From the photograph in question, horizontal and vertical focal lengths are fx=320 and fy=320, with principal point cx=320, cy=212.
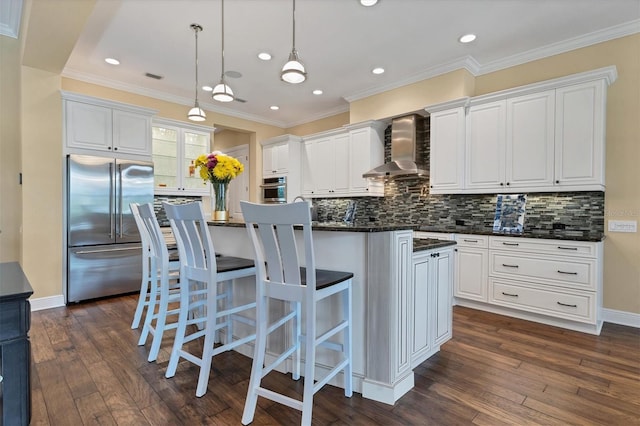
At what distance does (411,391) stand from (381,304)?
0.63 m

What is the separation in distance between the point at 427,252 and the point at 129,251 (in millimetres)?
3909

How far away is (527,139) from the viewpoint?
11.9ft

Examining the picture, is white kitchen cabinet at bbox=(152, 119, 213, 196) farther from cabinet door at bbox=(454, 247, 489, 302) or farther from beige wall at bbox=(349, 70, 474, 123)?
cabinet door at bbox=(454, 247, 489, 302)

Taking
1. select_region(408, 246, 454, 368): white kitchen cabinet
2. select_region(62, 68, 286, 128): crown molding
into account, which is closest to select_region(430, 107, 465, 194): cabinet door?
select_region(408, 246, 454, 368): white kitchen cabinet

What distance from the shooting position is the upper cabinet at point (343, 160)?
5148 millimetres

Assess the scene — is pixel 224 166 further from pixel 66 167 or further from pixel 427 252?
pixel 66 167

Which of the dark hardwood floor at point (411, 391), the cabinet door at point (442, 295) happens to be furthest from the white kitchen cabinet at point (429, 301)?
the dark hardwood floor at point (411, 391)

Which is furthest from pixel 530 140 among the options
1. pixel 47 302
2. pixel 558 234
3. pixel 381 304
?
pixel 47 302

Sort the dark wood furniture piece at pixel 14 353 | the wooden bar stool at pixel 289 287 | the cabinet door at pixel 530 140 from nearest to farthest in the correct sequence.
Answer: the dark wood furniture piece at pixel 14 353 < the wooden bar stool at pixel 289 287 < the cabinet door at pixel 530 140

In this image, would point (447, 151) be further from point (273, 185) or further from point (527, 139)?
point (273, 185)

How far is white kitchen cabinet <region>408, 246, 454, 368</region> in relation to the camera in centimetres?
212

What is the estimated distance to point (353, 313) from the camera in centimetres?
207

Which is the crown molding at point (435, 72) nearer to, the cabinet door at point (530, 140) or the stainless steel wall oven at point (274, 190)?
the cabinet door at point (530, 140)

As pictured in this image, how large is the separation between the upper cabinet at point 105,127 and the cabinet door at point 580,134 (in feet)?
16.8
